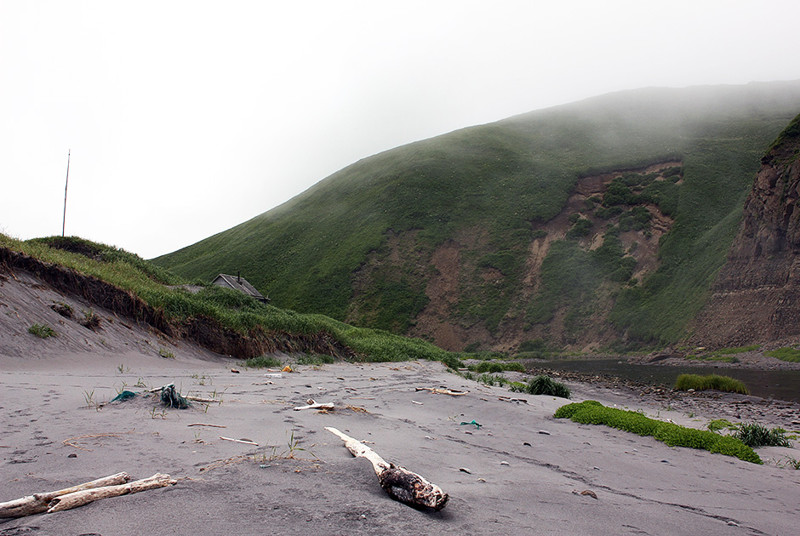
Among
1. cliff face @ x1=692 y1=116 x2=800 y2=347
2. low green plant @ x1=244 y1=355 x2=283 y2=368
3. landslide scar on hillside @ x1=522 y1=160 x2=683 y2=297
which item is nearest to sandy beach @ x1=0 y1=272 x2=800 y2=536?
low green plant @ x1=244 y1=355 x2=283 y2=368

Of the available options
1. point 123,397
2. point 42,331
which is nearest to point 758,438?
point 123,397

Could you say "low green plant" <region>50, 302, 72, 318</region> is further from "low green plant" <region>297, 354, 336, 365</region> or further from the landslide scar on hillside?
the landslide scar on hillside

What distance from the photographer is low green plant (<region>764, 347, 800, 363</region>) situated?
30.8 meters

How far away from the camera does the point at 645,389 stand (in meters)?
20.1

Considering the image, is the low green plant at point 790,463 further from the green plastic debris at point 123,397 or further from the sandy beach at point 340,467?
the green plastic debris at point 123,397

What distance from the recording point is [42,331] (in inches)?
386

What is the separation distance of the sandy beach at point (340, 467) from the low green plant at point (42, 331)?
2.91ft

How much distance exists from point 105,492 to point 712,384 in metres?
22.4

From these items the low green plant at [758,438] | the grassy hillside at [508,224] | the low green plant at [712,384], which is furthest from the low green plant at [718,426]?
the grassy hillside at [508,224]

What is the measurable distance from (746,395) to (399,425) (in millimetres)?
17278

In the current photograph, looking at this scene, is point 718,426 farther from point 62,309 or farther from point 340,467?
point 62,309

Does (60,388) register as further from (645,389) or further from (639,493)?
(645,389)

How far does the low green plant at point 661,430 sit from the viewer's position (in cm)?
665

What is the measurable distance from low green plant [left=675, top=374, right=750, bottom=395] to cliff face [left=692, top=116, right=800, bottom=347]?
68.8 feet
